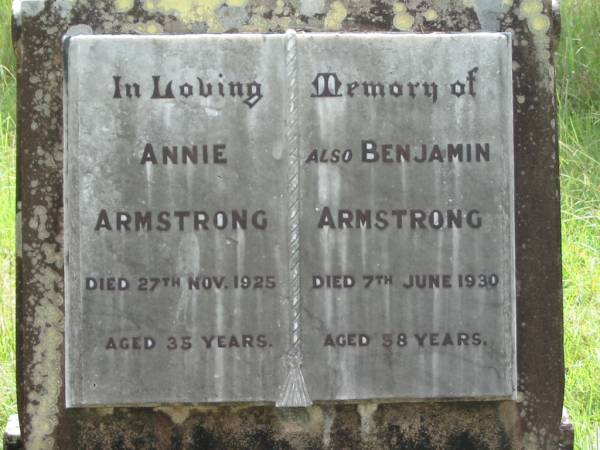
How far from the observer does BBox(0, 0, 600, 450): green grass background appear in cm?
346

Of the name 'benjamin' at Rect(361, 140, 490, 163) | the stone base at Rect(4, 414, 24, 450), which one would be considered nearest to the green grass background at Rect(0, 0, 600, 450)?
the stone base at Rect(4, 414, 24, 450)

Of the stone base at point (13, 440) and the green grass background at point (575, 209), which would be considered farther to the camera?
the green grass background at point (575, 209)

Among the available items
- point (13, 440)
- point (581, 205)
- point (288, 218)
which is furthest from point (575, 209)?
point (13, 440)

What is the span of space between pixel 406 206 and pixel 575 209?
232cm

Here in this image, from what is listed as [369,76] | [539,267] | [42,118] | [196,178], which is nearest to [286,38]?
[369,76]

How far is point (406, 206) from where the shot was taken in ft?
8.20

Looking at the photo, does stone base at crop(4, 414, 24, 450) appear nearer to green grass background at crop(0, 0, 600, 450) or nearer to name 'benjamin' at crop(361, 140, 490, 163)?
green grass background at crop(0, 0, 600, 450)

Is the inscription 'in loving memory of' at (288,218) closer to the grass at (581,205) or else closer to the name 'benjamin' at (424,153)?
the name 'benjamin' at (424,153)

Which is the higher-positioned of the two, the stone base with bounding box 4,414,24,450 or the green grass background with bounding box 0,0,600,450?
the green grass background with bounding box 0,0,600,450

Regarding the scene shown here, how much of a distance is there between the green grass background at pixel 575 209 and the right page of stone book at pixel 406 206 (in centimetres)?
79

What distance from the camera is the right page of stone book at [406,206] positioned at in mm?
2492

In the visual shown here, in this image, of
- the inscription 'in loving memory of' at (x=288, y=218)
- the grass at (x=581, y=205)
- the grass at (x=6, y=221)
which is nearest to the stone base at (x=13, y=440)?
the inscription 'in loving memory of' at (x=288, y=218)

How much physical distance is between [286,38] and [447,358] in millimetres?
855

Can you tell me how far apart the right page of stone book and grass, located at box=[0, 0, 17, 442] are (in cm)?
138
